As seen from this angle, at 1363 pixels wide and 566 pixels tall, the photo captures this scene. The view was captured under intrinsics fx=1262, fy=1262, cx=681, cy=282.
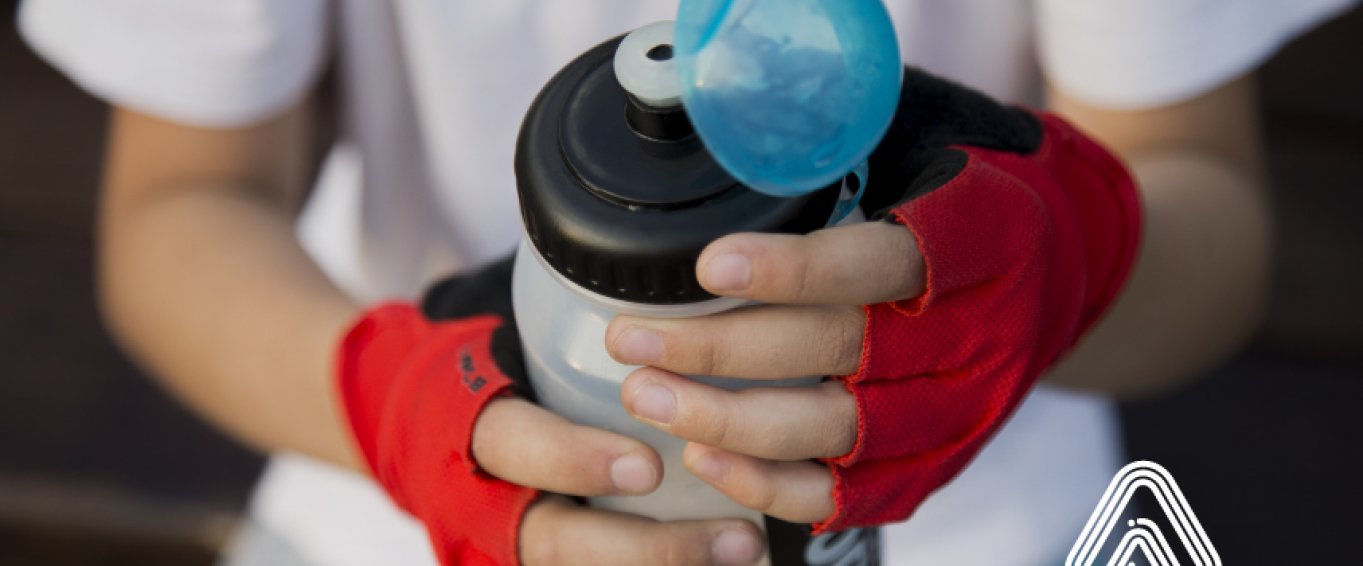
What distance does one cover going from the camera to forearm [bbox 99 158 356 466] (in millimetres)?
745

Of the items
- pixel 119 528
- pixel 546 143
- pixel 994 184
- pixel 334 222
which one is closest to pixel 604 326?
pixel 546 143

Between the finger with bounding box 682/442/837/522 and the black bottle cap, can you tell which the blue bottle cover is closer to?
the black bottle cap

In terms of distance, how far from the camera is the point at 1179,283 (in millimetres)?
734

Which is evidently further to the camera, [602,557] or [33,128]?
[33,128]

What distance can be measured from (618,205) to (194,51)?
0.46m

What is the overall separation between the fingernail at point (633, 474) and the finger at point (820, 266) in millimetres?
83

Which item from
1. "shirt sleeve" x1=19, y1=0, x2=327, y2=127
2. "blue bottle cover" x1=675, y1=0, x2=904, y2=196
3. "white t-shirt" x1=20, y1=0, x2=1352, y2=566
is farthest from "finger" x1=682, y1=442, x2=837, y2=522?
"shirt sleeve" x1=19, y1=0, x2=327, y2=127

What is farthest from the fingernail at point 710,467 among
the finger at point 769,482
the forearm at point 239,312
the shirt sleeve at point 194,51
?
the shirt sleeve at point 194,51

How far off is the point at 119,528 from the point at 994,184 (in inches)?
42.5

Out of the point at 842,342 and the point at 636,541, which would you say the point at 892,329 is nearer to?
the point at 842,342

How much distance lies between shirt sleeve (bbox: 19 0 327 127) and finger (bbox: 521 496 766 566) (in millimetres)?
375

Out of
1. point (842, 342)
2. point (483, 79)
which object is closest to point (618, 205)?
point (842, 342)

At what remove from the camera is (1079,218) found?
0.60 meters

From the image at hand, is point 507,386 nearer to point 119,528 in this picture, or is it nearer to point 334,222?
point 334,222
